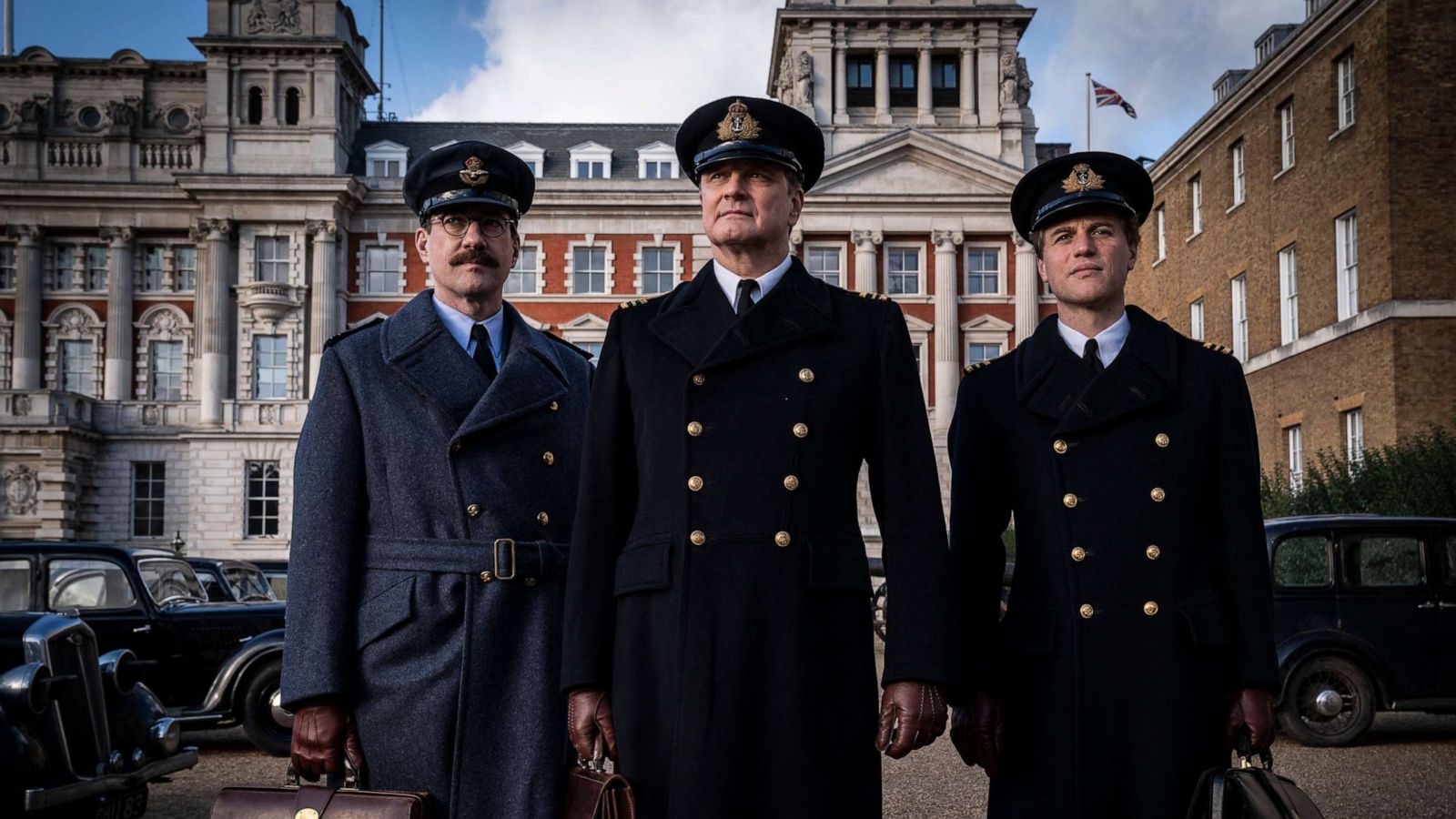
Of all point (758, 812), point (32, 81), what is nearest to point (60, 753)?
point (758, 812)

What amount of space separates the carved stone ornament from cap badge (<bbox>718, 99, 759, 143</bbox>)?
4519 centimetres

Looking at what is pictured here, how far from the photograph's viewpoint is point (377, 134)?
55.0 meters

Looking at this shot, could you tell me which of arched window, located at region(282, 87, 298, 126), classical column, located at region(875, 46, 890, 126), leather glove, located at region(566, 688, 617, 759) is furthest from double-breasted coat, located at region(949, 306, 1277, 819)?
arched window, located at region(282, 87, 298, 126)

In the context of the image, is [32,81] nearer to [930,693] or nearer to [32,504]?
[32,504]

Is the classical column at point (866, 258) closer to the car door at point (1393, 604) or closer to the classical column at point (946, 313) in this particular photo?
the classical column at point (946, 313)

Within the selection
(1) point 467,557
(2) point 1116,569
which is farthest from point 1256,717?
(1) point 467,557

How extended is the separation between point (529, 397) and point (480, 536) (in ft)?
1.47

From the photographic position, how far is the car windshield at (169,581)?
12.0 metres

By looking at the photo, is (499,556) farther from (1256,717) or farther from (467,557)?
(1256,717)

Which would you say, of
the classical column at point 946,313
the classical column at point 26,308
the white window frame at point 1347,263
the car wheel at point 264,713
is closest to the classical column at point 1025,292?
the classical column at point 946,313

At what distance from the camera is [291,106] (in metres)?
51.2

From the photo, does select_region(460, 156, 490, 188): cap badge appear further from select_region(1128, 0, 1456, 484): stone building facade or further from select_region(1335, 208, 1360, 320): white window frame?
select_region(1335, 208, 1360, 320): white window frame

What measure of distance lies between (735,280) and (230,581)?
43.3 feet

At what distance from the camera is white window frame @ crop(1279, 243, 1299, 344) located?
88.9 ft
